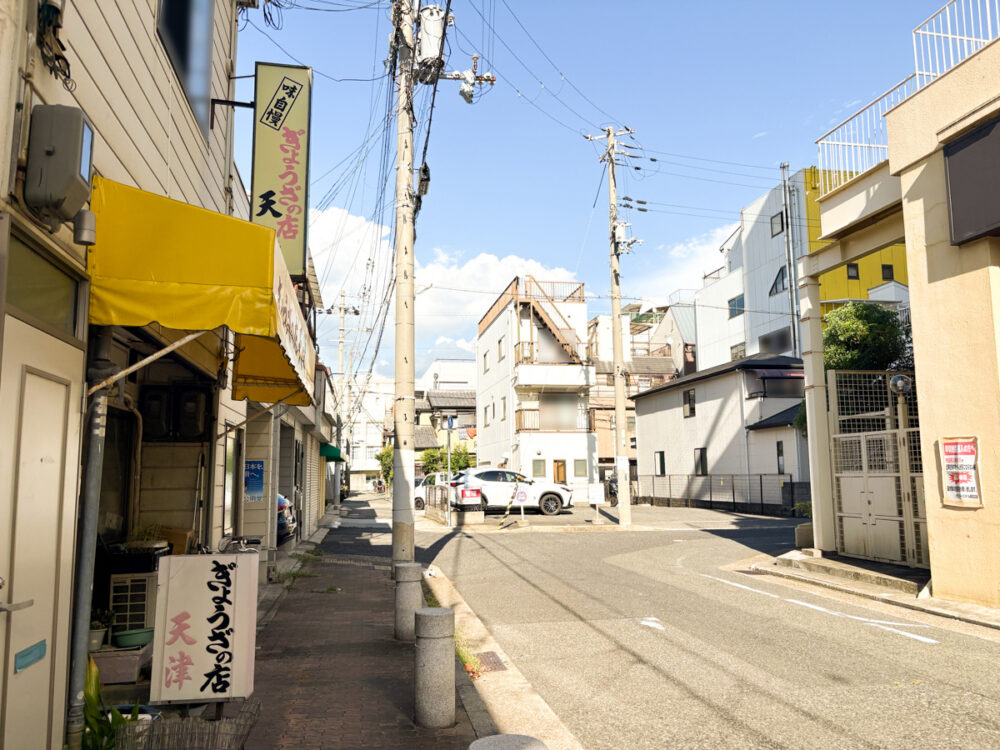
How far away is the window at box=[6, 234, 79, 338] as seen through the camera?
3549mm

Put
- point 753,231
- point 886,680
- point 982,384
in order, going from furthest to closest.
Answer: point 753,231 < point 982,384 < point 886,680

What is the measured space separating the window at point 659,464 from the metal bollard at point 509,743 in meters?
35.7

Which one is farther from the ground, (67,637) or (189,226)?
(189,226)

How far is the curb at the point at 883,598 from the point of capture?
8391 mm

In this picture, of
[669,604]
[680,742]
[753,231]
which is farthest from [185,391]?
[753,231]

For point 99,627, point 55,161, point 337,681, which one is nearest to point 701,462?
point 337,681

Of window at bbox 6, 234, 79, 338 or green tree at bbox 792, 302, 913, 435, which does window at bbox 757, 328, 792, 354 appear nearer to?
green tree at bbox 792, 302, 913, 435

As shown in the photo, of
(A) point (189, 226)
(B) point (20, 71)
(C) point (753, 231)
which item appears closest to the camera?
(B) point (20, 71)

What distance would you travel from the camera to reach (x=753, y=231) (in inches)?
1464

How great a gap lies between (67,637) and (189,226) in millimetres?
2472

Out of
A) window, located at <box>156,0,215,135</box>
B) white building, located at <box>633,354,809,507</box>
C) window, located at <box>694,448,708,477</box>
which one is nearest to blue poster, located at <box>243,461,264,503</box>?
window, located at <box>156,0,215,135</box>

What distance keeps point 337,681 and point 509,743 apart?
3.22m

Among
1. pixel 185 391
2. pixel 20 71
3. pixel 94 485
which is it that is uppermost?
pixel 20 71

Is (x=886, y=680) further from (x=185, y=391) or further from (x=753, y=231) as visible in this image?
(x=753, y=231)
